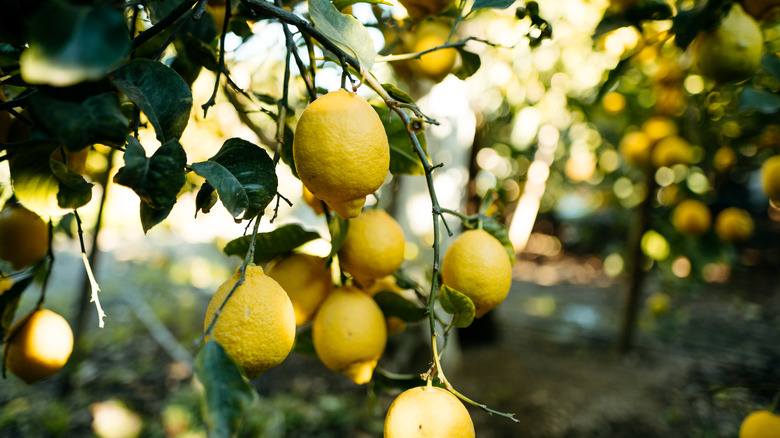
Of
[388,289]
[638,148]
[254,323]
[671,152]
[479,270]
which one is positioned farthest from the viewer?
[638,148]

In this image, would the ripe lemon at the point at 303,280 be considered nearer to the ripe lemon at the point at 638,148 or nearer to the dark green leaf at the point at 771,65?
the dark green leaf at the point at 771,65

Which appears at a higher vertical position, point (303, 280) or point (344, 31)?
point (344, 31)

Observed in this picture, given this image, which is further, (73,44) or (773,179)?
(773,179)

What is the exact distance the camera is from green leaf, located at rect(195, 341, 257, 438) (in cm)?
25

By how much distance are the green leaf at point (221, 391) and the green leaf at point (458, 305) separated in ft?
0.65

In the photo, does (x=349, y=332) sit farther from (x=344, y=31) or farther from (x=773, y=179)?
(x=773, y=179)

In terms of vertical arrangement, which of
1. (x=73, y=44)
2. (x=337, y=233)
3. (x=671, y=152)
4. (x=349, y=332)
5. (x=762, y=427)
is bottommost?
(x=762, y=427)

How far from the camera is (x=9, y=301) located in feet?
1.71

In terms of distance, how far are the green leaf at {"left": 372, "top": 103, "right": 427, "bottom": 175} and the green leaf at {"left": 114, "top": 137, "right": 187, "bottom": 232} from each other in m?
0.27

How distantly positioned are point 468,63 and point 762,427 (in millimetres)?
715

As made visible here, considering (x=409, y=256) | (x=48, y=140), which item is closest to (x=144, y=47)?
(x=48, y=140)

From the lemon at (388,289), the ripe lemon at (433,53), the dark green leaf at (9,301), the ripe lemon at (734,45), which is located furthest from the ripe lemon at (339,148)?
the ripe lemon at (734,45)

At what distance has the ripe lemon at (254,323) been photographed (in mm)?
349

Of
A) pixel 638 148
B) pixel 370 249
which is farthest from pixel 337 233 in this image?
pixel 638 148
